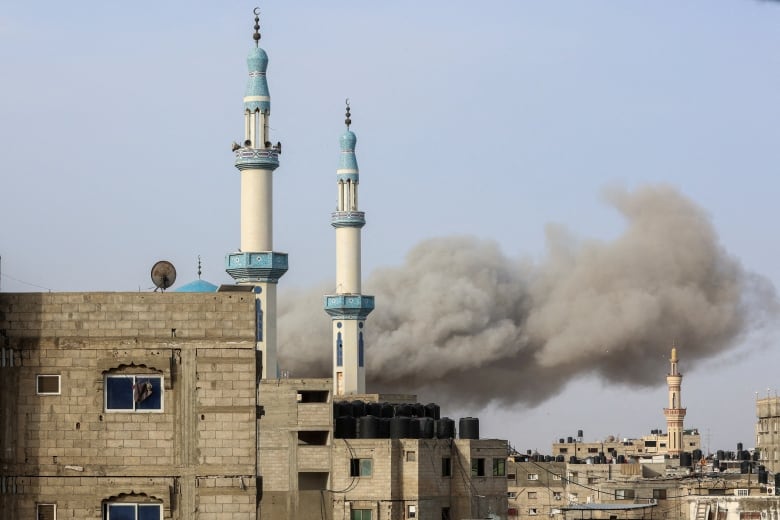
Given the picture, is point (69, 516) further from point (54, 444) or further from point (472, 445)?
point (472, 445)

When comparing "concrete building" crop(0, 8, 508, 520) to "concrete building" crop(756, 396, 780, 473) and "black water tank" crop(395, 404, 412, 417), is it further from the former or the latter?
"concrete building" crop(756, 396, 780, 473)

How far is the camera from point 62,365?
33.8 meters

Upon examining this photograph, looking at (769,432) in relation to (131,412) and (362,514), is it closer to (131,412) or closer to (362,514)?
(362,514)

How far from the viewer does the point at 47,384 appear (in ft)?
111

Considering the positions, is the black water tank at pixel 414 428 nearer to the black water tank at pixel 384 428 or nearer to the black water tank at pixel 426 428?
the black water tank at pixel 426 428

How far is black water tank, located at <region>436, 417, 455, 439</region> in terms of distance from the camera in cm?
8500

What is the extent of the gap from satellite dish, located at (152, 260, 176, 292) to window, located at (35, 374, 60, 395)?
11.2 feet

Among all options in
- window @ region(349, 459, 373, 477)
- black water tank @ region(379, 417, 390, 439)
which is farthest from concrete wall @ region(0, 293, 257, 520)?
black water tank @ region(379, 417, 390, 439)

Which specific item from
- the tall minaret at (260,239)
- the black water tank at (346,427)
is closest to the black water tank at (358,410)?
the black water tank at (346,427)

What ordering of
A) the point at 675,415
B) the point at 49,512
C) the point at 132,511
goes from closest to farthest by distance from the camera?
the point at 49,512 → the point at 132,511 → the point at 675,415

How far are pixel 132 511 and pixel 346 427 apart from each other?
48059 millimetres

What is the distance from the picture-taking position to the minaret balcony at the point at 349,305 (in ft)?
367

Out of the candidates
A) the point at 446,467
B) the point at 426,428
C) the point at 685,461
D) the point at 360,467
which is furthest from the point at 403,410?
the point at 685,461

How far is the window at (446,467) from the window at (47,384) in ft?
163
